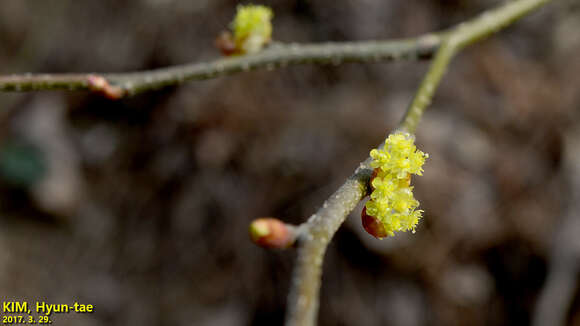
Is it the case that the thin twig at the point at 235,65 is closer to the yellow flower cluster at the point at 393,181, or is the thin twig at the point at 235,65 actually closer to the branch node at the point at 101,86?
Answer: the branch node at the point at 101,86

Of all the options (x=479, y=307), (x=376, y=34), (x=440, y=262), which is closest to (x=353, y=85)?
(x=376, y=34)

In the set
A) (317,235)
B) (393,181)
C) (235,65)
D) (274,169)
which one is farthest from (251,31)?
(274,169)

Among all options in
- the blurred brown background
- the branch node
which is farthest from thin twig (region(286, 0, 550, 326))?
the blurred brown background

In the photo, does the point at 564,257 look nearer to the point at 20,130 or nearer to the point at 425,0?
the point at 425,0

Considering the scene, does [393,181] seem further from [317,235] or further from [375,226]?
[317,235]

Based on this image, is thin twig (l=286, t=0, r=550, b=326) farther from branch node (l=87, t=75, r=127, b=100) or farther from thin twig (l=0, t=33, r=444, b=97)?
branch node (l=87, t=75, r=127, b=100)

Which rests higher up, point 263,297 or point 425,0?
point 425,0
